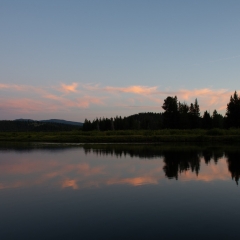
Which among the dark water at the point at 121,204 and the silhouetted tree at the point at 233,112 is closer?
the dark water at the point at 121,204

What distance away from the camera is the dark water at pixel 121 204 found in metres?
9.12

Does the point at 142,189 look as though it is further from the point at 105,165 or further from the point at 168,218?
the point at 105,165

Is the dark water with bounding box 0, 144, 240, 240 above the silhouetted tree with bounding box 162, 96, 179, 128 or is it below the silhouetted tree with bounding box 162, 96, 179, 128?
below

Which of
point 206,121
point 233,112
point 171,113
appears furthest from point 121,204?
point 206,121

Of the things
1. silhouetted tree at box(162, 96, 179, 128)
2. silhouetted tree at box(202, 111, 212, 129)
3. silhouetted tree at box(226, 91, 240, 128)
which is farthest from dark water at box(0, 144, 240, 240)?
silhouetted tree at box(202, 111, 212, 129)

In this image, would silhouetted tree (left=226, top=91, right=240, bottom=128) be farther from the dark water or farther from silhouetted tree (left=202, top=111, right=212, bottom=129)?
the dark water

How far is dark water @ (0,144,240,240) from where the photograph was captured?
912 cm

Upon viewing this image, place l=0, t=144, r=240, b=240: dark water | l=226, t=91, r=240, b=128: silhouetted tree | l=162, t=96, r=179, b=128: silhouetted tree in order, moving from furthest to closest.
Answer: l=162, t=96, r=179, b=128: silhouetted tree
l=226, t=91, r=240, b=128: silhouetted tree
l=0, t=144, r=240, b=240: dark water

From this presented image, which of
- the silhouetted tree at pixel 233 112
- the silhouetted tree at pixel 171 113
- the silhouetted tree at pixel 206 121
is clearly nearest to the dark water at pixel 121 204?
the silhouetted tree at pixel 233 112

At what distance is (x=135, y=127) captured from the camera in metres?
108

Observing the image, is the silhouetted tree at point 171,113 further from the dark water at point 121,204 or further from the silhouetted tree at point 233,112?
the dark water at point 121,204

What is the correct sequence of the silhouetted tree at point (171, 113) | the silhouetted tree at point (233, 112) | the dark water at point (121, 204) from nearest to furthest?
the dark water at point (121, 204) → the silhouetted tree at point (233, 112) → the silhouetted tree at point (171, 113)

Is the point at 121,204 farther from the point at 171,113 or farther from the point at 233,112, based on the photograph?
the point at 171,113

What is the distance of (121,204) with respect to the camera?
12.2 m
